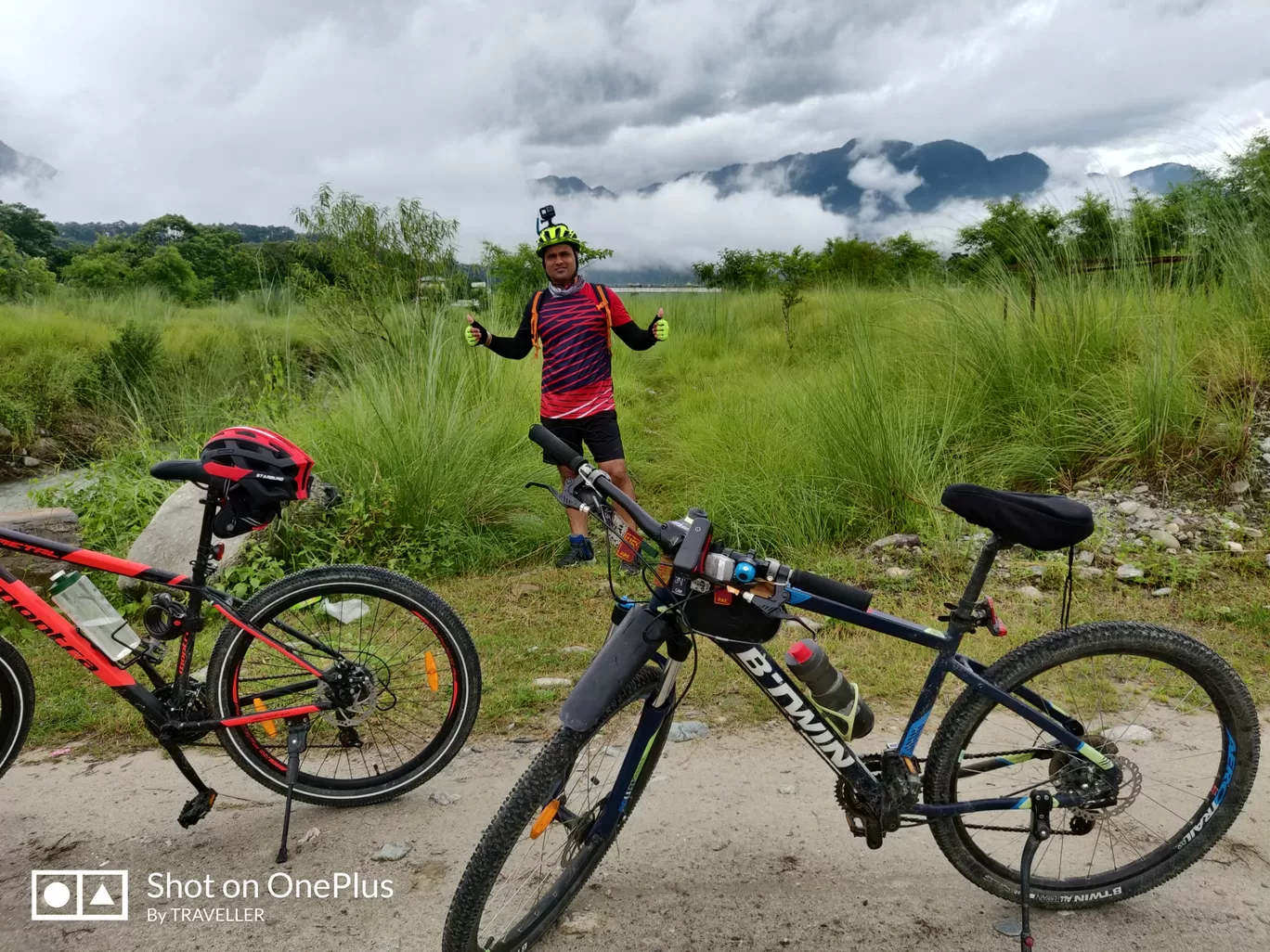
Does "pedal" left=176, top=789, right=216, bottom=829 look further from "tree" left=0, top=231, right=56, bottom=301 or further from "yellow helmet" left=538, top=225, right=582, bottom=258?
"tree" left=0, top=231, right=56, bottom=301

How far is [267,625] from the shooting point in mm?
2439

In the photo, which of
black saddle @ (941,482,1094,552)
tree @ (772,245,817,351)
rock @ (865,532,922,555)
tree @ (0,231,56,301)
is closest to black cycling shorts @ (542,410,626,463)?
rock @ (865,532,922,555)

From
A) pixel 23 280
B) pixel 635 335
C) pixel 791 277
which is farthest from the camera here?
pixel 23 280

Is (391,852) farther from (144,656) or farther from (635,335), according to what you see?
(635,335)

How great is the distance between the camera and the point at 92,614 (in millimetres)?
2346

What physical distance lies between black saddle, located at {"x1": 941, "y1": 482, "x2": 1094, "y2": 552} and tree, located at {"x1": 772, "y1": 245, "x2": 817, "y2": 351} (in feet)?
31.4

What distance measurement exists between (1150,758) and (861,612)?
1.69 metres

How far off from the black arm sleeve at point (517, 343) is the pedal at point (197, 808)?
10.7 ft

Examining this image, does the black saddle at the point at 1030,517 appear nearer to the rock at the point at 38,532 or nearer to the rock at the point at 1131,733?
the rock at the point at 1131,733

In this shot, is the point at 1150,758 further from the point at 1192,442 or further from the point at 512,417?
the point at 512,417

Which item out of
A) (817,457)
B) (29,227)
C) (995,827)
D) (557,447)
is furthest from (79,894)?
(29,227)

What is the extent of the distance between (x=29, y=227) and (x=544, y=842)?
124 ft

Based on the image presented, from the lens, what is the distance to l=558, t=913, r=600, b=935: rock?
2010mm

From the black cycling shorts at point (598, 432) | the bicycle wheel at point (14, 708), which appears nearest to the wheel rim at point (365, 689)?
the bicycle wheel at point (14, 708)
